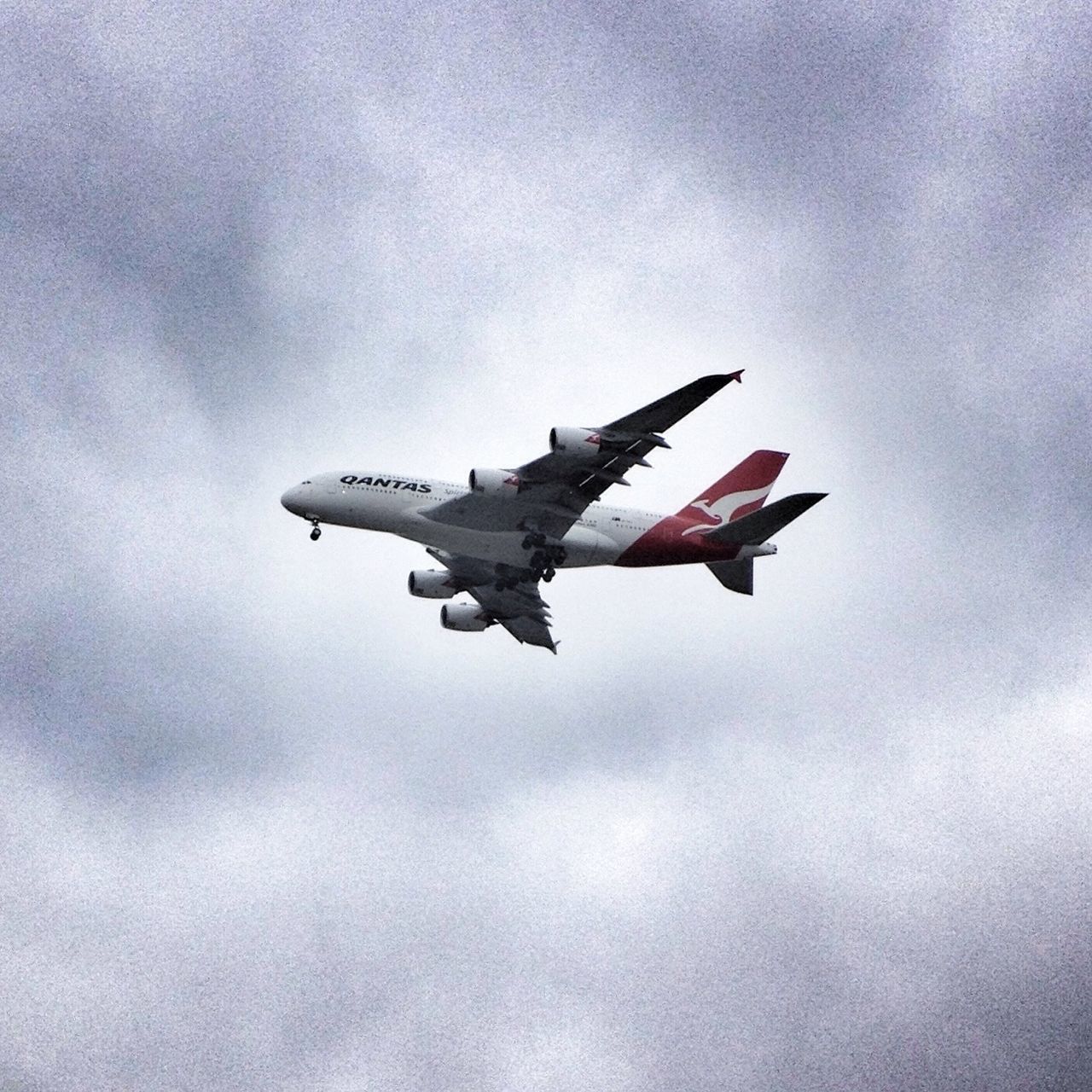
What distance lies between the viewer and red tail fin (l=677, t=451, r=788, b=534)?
238 feet

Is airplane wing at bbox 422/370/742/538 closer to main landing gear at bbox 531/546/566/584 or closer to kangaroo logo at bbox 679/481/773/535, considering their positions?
main landing gear at bbox 531/546/566/584

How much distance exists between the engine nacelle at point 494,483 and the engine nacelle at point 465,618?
14667mm

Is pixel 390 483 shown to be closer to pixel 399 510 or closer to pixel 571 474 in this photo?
pixel 399 510

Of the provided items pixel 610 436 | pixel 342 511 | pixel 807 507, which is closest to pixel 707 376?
pixel 610 436

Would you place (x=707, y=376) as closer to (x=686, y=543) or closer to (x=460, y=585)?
(x=686, y=543)

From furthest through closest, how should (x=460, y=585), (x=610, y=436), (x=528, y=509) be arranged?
(x=460, y=585)
(x=528, y=509)
(x=610, y=436)

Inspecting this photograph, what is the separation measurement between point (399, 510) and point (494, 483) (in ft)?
18.0

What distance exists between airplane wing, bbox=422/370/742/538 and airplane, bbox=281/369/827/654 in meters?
0.06

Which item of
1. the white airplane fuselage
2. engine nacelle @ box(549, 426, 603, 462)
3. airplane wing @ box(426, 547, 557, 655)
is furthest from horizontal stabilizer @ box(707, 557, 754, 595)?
engine nacelle @ box(549, 426, 603, 462)

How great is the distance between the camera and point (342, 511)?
2598 inches

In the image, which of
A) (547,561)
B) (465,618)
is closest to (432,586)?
(465,618)

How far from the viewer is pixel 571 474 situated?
63.7 m

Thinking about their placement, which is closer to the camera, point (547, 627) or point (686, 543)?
point (686, 543)

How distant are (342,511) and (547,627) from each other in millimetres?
16672
